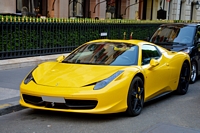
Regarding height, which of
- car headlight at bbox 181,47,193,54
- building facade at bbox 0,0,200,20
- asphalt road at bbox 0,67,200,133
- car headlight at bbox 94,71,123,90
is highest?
building facade at bbox 0,0,200,20

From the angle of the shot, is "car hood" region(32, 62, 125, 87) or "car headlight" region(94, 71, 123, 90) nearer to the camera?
"car headlight" region(94, 71, 123, 90)

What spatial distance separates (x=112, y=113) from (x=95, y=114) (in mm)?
312

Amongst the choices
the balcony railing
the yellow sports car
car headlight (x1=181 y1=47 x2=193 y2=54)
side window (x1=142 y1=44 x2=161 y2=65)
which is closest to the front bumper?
the yellow sports car

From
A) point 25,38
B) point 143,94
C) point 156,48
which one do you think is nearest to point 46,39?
point 25,38

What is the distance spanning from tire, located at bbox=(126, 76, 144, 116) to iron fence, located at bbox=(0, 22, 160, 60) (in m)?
5.77

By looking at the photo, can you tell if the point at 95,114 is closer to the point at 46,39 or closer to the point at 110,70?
the point at 110,70

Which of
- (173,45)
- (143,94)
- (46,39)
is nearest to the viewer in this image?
(143,94)

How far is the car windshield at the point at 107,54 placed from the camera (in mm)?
6504

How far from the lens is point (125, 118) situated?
5.93 m

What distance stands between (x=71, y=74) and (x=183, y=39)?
570 centimetres

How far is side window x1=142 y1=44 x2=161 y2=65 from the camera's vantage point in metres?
6.81

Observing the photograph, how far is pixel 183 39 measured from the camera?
1062cm

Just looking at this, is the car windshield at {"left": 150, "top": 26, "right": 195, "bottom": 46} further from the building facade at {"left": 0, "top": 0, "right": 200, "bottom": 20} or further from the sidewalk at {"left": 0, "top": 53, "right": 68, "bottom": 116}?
the building facade at {"left": 0, "top": 0, "right": 200, "bottom": 20}

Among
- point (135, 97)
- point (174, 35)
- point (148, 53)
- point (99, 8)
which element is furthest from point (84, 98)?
point (99, 8)
